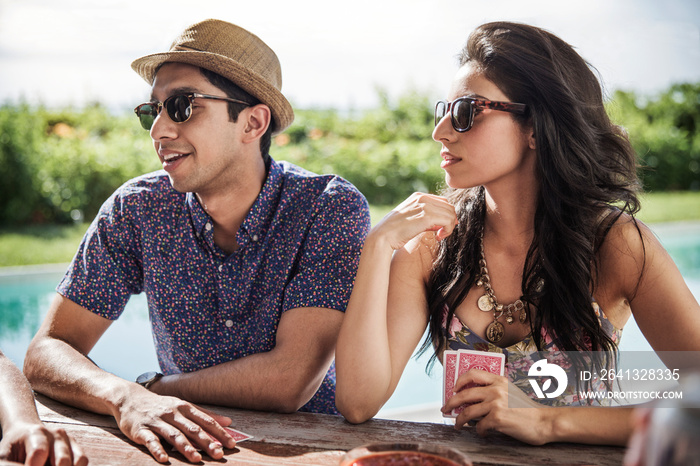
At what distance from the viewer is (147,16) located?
47.1ft

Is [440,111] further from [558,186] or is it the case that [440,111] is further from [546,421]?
[546,421]

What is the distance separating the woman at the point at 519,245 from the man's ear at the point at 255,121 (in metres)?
0.77

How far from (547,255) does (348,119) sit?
1271 centimetres

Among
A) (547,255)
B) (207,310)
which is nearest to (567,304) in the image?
(547,255)

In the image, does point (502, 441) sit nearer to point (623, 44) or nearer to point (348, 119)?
point (348, 119)

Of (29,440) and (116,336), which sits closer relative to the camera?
(29,440)

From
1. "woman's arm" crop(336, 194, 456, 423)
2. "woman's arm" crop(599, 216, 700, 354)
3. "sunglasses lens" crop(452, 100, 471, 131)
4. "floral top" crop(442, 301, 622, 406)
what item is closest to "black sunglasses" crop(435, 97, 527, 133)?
"sunglasses lens" crop(452, 100, 471, 131)

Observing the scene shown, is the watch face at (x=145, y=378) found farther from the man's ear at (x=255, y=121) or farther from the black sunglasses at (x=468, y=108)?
the black sunglasses at (x=468, y=108)

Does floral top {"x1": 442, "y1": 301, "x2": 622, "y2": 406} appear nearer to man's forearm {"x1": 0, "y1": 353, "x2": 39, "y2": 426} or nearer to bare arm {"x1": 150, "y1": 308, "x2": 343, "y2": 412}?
bare arm {"x1": 150, "y1": 308, "x2": 343, "y2": 412}

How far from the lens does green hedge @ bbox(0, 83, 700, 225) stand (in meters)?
10.6

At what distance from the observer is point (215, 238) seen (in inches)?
94.6

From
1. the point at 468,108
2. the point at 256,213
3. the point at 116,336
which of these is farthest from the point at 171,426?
the point at 116,336

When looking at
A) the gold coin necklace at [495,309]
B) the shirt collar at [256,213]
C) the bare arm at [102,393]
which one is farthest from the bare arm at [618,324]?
the shirt collar at [256,213]

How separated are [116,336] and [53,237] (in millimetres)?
3646
